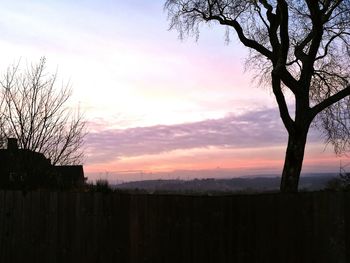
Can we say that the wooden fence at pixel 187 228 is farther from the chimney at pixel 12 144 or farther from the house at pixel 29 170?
the chimney at pixel 12 144

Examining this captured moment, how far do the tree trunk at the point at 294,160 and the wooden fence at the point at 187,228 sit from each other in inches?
337

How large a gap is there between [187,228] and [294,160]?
9.17 meters

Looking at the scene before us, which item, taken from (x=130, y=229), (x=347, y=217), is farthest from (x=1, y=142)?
(x=347, y=217)

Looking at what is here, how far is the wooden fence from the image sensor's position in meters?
8.30

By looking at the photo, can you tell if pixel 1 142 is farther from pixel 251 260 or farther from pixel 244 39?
pixel 251 260

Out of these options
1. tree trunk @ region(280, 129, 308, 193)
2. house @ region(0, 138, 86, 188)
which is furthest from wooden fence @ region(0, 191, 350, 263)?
A: tree trunk @ region(280, 129, 308, 193)

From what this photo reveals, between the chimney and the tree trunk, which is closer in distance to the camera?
the tree trunk

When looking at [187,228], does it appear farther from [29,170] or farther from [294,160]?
[29,170]

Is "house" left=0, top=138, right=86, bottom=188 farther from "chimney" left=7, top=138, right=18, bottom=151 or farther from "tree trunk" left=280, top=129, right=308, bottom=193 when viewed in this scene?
"tree trunk" left=280, top=129, right=308, bottom=193

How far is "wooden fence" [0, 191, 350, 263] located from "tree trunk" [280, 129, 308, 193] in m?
8.55

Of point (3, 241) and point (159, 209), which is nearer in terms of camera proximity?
point (159, 209)

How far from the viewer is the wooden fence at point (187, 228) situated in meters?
8.30

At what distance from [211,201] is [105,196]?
2.19 meters

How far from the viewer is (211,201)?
9.02 meters
